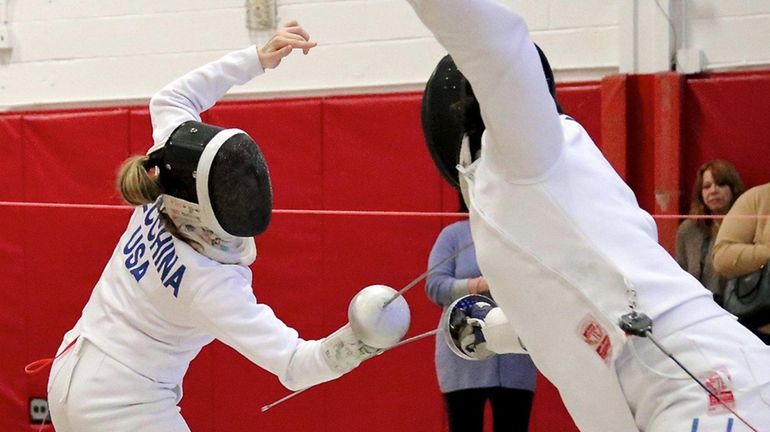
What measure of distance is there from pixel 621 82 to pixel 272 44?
181 centimetres

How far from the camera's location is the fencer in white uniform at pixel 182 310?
6.98 ft

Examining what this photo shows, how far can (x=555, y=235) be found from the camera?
54.9 inches

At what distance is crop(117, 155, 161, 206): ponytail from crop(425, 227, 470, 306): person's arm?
1.33m

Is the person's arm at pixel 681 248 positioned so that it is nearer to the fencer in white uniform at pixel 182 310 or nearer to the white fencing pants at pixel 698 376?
the fencer in white uniform at pixel 182 310

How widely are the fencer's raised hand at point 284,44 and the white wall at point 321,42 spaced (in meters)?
1.81

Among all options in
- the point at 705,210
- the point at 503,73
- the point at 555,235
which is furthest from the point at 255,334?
the point at 705,210

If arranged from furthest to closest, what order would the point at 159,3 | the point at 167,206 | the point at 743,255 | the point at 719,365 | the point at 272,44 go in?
the point at 159,3, the point at 743,255, the point at 272,44, the point at 167,206, the point at 719,365

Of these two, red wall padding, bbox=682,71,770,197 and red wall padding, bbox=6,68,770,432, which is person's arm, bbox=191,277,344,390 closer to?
red wall padding, bbox=6,68,770,432

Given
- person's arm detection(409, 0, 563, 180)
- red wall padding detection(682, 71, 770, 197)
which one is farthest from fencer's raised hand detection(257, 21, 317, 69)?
red wall padding detection(682, 71, 770, 197)

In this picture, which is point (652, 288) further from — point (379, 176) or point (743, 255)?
point (379, 176)

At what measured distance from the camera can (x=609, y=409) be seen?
1438 mm

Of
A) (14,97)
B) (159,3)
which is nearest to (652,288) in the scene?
(159,3)

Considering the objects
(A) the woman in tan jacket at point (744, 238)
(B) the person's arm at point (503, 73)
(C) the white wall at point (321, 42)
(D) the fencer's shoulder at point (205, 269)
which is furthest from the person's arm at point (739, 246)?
(B) the person's arm at point (503, 73)

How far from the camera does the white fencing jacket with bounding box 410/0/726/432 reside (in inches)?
51.8
